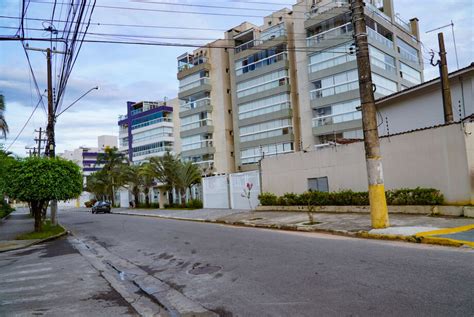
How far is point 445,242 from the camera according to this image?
9992 mm

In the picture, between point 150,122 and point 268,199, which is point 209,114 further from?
point 268,199

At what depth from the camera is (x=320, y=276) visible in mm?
7152

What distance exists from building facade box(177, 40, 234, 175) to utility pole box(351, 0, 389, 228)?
4471 cm

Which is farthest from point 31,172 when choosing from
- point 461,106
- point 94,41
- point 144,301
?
point 461,106

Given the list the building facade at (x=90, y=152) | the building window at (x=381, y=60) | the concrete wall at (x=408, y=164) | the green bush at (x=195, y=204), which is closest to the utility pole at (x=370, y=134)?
the concrete wall at (x=408, y=164)

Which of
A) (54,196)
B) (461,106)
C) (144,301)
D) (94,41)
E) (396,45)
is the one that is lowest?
(144,301)

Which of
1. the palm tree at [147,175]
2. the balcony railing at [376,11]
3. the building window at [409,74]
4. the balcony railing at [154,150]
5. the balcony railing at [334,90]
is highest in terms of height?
the balcony railing at [376,11]

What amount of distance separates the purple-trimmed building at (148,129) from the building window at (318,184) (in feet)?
148

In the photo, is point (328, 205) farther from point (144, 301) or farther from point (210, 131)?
point (210, 131)

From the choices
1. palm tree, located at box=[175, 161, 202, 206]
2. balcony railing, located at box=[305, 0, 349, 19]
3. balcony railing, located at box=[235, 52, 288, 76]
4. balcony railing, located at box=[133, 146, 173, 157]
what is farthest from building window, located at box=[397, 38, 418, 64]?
balcony railing, located at box=[133, 146, 173, 157]

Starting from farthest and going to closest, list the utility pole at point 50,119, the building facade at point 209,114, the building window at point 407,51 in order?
the building facade at point 209,114 → the building window at point 407,51 → the utility pole at point 50,119

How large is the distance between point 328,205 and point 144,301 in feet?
48.3

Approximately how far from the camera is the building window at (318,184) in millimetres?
21797

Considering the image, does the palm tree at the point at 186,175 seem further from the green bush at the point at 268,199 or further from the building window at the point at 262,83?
the building window at the point at 262,83
